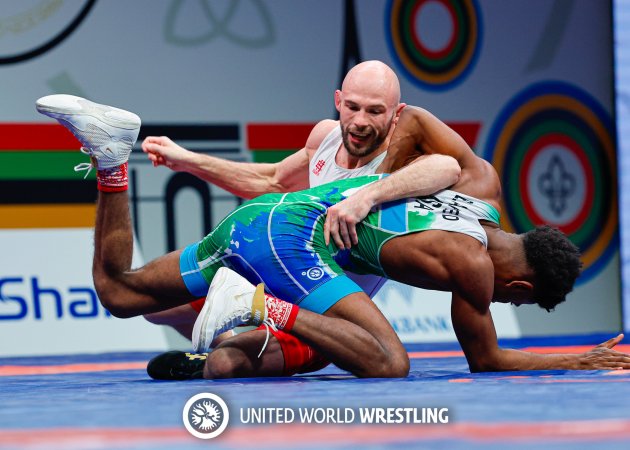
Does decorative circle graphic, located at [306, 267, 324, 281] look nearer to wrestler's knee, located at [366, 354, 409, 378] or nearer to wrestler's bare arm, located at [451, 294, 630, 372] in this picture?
wrestler's knee, located at [366, 354, 409, 378]

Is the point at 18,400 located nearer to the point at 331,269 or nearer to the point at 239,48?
the point at 331,269

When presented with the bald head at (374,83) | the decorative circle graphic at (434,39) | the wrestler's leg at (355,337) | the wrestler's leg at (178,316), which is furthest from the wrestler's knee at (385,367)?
the decorative circle graphic at (434,39)

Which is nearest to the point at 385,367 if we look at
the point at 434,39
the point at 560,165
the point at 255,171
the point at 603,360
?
the point at 603,360

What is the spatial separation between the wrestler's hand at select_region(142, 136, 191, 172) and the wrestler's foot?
1.08 m

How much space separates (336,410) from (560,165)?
5.28m

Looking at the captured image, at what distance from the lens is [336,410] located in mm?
2557

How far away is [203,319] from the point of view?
137 inches

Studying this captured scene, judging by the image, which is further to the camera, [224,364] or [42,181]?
[42,181]

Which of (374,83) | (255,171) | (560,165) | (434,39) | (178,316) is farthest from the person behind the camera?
(560,165)

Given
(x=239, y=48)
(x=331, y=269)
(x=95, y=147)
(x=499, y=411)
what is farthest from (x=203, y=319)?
(x=239, y=48)

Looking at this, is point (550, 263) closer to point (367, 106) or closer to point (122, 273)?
point (367, 106)

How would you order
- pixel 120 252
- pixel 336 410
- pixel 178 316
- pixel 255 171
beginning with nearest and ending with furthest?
pixel 336 410 < pixel 120 252 < pixel 178 316 < pixel 255 171

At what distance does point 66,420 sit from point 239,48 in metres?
4.62

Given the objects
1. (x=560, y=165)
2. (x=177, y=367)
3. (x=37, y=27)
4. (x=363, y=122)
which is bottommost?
(x=177, y=367)
